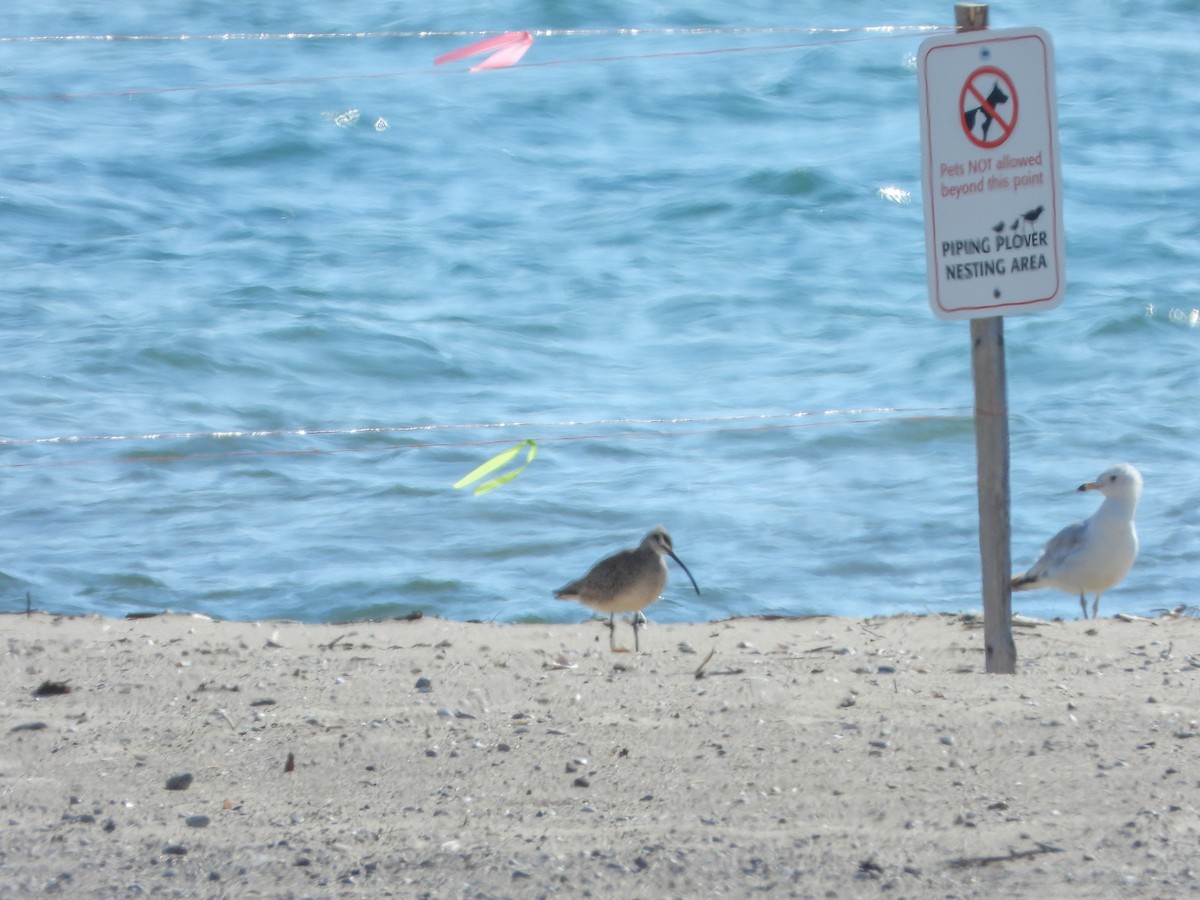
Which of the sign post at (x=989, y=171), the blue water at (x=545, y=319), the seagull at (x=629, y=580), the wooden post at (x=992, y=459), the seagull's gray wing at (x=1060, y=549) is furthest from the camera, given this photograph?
the blue water at (x=545, y=319)

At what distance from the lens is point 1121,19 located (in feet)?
85.2

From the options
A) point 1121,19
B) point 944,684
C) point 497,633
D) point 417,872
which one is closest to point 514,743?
point 417,872

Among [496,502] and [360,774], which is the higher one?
[360,774]

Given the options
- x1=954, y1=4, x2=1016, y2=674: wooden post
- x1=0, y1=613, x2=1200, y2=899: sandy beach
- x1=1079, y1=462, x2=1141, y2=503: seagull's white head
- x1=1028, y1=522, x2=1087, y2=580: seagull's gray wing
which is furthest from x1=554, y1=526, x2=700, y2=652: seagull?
x1=1079, y1=462, x2=1141, y2=503: seagull's white head

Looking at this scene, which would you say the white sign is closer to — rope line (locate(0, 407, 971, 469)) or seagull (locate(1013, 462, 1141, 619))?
rope line (locate(0, 407, 971, 469))

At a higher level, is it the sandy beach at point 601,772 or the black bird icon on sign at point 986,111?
the black bird icon on sign at point 986,111

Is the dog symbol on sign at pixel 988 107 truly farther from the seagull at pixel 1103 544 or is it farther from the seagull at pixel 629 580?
the seagull at pixel 1103 544

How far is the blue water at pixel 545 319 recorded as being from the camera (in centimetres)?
1029

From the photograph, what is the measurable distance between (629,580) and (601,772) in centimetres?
246

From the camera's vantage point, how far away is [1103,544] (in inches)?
311

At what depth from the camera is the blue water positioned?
10.3 metres

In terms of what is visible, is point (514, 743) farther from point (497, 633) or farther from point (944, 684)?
point (497, 633)

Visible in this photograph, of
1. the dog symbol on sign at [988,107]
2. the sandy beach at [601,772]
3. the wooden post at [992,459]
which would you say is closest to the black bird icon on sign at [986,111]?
the dog symbol on sign at [988,107]

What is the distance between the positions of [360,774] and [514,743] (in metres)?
0.53
